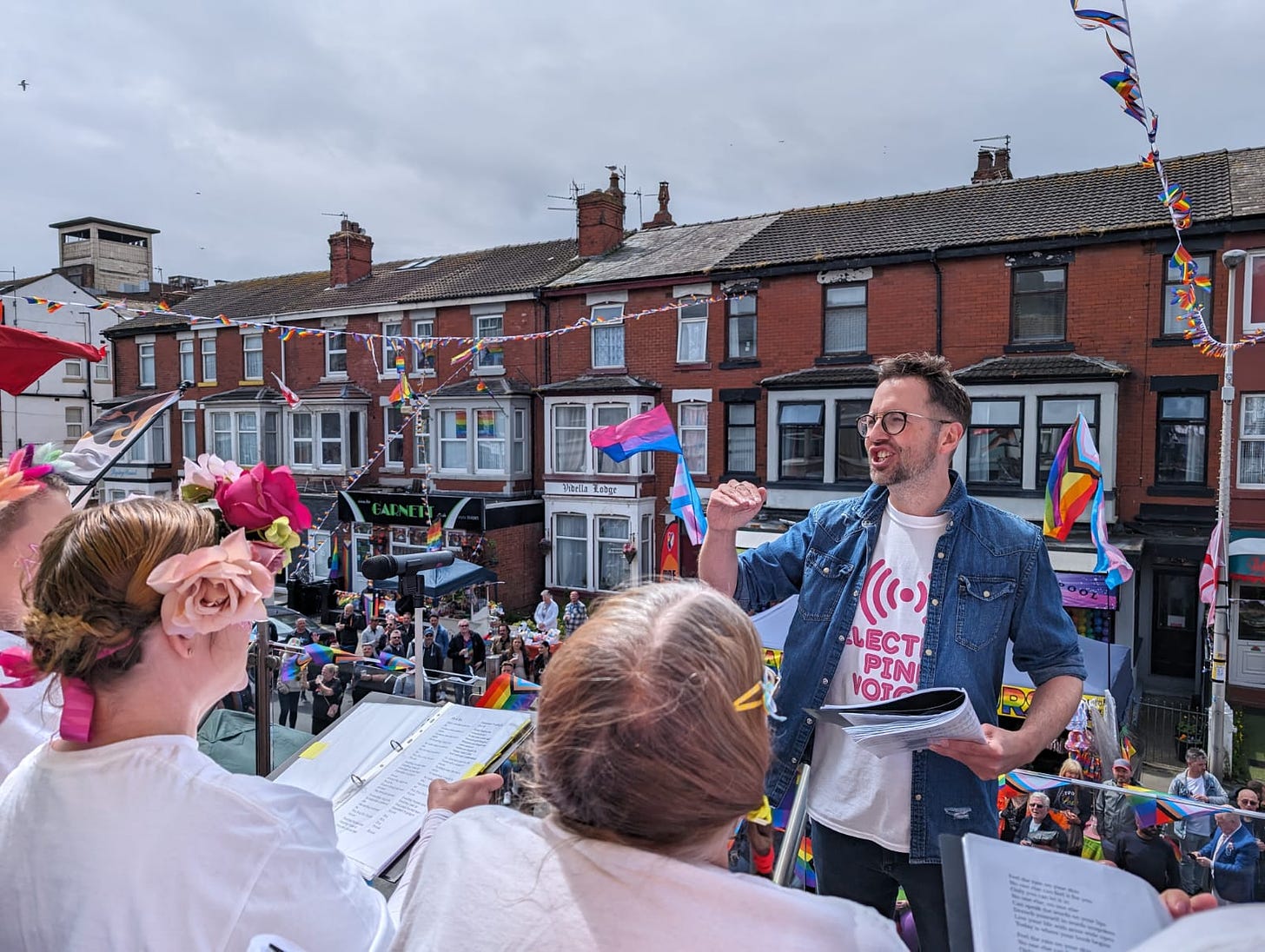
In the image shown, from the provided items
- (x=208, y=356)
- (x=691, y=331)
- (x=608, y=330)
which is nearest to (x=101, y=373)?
(x=208, y=356)

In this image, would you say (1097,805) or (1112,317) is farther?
(1112,317)

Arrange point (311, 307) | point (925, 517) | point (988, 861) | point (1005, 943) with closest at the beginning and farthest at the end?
point (1005, 943), point (988, 861), point (925, 517), point (311, 307)

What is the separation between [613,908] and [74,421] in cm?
3503

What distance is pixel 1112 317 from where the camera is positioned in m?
13.2

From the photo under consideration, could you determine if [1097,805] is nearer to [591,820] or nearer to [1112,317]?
[591,820]

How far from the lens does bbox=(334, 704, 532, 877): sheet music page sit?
2236 mm

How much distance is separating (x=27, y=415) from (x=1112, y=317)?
32.4 m

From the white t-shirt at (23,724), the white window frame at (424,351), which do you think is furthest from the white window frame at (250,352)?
the white t-shirt at (23,724)

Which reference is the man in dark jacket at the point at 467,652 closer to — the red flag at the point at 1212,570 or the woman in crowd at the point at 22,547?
the woman in crowd at the point at 22,547

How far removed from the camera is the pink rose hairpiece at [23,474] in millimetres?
2539

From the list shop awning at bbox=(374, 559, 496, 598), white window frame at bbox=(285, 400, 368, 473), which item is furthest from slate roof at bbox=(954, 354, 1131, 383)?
white window frame at bbox=(285, 400, 368, 473)

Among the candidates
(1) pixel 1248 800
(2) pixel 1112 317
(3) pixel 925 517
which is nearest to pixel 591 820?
(3) pixel 925 517

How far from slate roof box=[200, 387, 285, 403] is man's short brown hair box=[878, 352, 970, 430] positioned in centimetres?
2199

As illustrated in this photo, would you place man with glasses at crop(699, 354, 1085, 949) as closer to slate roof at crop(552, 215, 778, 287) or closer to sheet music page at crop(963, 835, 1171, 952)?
sheet music page at crop(963, 835, 1171, 952)
